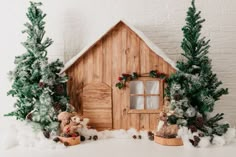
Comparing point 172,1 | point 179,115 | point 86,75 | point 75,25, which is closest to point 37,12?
point 75,25

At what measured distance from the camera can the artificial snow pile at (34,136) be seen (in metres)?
1.65

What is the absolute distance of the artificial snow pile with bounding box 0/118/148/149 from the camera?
1.65 meters

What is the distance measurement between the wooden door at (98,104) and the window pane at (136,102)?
113 millimetres

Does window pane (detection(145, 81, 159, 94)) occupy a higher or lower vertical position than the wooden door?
higher

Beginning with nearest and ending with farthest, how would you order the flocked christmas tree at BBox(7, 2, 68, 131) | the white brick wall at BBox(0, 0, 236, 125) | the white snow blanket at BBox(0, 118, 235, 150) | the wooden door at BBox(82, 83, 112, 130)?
the white snow blanket at BBox(0, 118, 235, 150), the flocked christmas tree at BBox(7, 2, 68, 131), the wooden door at BBox(82, 83, 112, 130), the white brick wall at BBox(0, 0, 236, 125)

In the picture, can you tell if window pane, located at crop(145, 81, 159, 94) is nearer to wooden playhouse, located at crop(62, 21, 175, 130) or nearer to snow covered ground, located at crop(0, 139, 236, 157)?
wooden playhouse, located at crop(62, 21, 175, 130)

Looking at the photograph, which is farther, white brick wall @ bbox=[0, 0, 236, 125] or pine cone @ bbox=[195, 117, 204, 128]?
white brick wall @ bbox=[0, 0, 236, 125]

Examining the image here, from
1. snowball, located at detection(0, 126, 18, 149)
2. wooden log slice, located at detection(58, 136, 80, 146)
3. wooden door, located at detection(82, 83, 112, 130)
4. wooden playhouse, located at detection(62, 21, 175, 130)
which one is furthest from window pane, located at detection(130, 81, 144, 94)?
snowball, located at detection(0, 126, 18, 149)

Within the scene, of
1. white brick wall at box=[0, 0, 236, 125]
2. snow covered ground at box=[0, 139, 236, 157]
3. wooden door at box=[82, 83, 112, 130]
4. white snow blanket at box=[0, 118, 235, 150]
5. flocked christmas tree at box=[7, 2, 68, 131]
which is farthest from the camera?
white brick wall at box=[0, 0, 236, 125]

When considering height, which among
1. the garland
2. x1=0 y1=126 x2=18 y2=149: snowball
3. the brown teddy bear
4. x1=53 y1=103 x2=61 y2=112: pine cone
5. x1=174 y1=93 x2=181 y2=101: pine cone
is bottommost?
x1=0 y1=126 x2=18 y2=149: snowball

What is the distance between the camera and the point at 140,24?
2.03 meters

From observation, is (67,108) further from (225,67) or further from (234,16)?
(234,16)

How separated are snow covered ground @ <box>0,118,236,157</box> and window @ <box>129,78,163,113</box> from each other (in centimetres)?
13

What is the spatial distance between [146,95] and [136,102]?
0.06 meters
